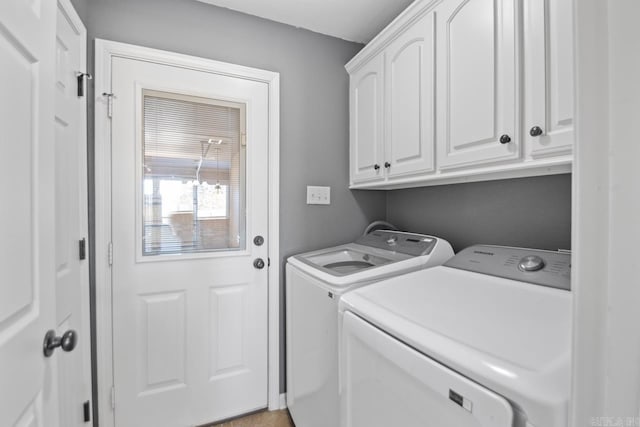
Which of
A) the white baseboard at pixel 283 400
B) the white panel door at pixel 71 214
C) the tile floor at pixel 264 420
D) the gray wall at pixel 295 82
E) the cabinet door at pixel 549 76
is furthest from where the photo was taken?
the white baseboard at pixel 283 400

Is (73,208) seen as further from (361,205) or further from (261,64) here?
(361,205)

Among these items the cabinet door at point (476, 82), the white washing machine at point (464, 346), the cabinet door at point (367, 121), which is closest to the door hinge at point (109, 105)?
the cabinet door at point (367, 121)

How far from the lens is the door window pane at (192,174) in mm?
1585

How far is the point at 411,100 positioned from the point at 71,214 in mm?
1711

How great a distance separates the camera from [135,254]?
155 centimetres

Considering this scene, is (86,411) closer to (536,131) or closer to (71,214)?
(71,214)

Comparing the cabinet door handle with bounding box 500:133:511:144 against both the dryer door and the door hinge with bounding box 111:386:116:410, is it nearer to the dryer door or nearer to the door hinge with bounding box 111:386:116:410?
the dryer door

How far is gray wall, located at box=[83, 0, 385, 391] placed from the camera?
1.58m

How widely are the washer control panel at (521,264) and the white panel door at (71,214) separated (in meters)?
1.69

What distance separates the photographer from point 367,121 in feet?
5.85

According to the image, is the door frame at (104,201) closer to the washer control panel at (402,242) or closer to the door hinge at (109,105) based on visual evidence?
the door hinge at (109,105)

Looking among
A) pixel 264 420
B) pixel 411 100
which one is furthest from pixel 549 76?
pixel 264 420

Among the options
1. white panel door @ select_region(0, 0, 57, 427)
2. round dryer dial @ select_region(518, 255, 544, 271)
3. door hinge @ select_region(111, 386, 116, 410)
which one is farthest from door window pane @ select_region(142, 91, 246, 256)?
round dryer dial @ select_region(518, 255, 544, 271)

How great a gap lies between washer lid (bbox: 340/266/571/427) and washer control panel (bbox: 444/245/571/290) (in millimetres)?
36
